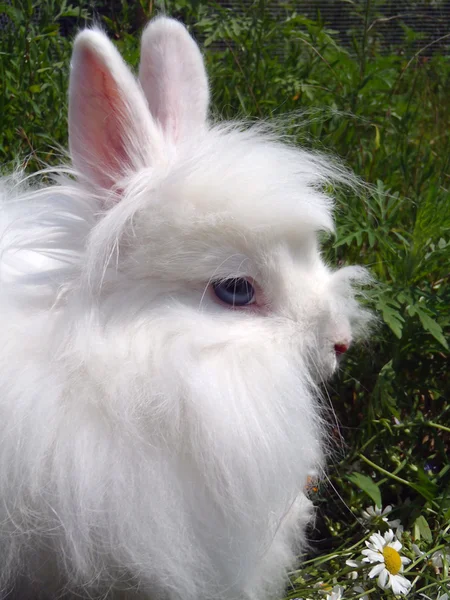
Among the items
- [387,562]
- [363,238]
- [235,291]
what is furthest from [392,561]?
[363,238]

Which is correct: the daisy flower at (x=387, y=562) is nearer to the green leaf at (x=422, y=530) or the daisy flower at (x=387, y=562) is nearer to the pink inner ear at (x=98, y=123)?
the green leaf at (x=422, y=530)

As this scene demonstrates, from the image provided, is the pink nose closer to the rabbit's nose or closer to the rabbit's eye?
the rabbit's nose

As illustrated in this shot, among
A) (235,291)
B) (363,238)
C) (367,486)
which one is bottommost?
(367,486)

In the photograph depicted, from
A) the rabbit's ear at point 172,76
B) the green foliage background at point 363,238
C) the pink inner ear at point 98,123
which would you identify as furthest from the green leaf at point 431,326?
the pink inner ear at point 98,123

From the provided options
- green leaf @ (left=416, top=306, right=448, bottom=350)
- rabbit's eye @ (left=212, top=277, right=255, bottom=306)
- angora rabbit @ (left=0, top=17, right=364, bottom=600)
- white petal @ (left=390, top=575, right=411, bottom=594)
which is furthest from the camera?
green leaf @ (left=416, top=306, right=448, bottom=350)

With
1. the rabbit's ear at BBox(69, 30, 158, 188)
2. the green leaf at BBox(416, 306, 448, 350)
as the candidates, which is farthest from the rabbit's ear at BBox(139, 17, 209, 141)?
the green leaf at BBox(416, 306, 448, 350)

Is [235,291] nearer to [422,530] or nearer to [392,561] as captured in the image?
[392,561]

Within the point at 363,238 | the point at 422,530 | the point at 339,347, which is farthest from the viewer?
the point at 363,238
